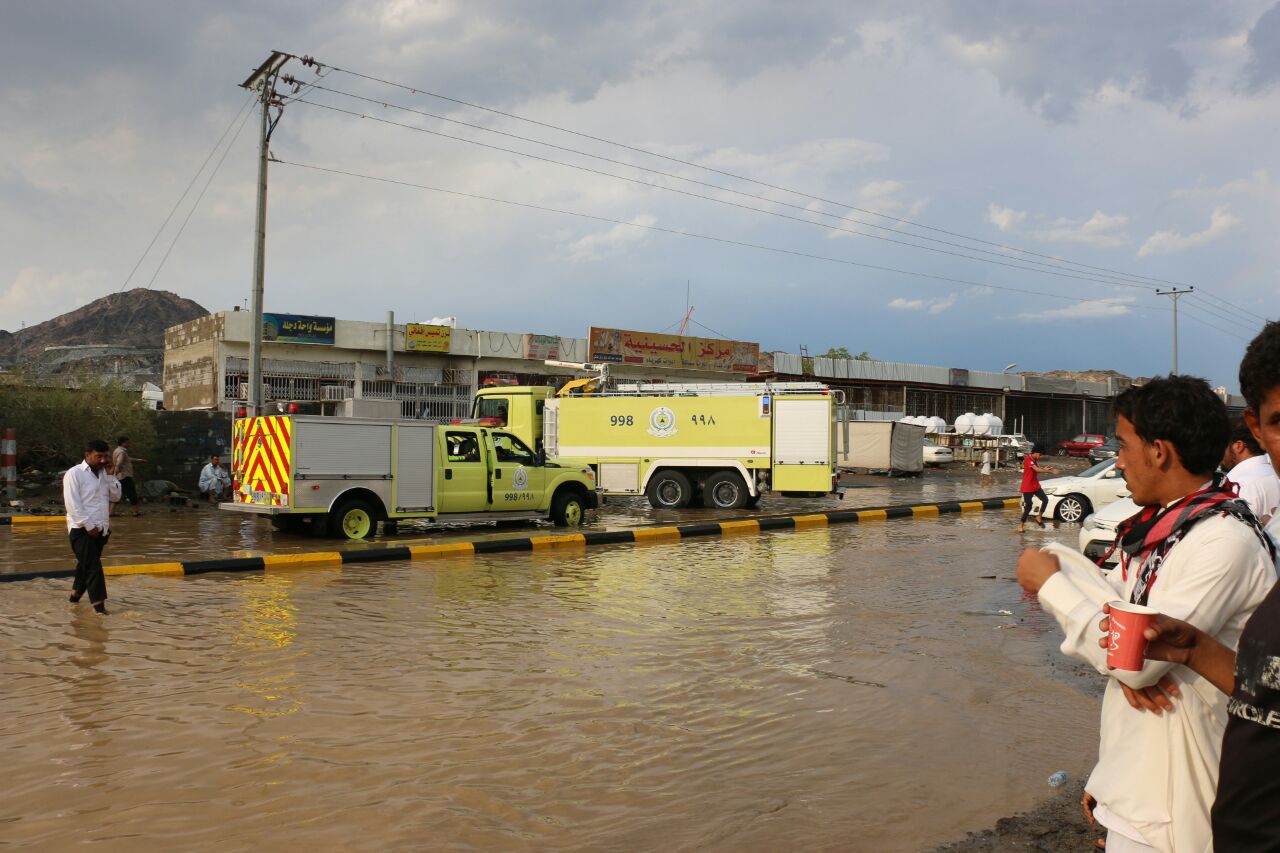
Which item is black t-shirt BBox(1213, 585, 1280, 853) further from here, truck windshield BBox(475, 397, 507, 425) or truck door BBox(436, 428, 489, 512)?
truck windshield BBox(475, 397, 507, 425)

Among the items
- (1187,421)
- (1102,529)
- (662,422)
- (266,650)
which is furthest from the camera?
(662,422)

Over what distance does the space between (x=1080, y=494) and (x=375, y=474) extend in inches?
507

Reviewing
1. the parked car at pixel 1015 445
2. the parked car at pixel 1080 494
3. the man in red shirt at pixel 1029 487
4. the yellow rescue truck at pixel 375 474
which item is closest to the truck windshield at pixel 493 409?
the yellow rescue truck at pixel 375 474

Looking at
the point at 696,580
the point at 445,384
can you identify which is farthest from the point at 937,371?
the point at 696,580

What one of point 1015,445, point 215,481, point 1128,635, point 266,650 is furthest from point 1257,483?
point 1015,445

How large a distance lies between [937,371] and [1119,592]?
175ft

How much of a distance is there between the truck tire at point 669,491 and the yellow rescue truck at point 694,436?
0.02 meters

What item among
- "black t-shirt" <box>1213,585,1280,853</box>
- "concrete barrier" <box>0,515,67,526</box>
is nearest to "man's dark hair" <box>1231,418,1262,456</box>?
"black t-shirt" <box>1213,585,1280,853</box>

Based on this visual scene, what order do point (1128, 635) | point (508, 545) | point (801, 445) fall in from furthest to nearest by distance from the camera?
1. point (801, 445)
2. point (508, 545)
3. point (1128, 635)

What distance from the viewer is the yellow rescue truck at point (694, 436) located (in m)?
21.0

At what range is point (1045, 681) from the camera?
6.90m

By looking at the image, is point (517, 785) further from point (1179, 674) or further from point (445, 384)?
point (445, 384)

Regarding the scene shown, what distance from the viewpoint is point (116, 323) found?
367 ft

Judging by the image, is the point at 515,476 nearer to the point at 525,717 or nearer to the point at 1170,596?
the point at 525,717
